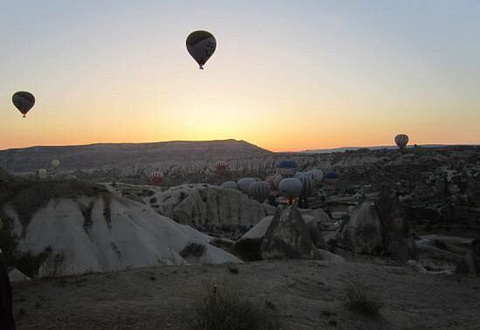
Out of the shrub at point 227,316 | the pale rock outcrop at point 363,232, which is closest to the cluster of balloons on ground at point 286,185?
the pale rock outcrop at point 363,232

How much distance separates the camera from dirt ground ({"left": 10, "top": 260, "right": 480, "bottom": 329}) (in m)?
7.19

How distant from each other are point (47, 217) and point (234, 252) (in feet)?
28.9

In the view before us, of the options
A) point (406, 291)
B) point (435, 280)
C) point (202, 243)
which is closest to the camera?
point (406, 291)

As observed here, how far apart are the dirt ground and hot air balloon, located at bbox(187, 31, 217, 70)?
1511 cm

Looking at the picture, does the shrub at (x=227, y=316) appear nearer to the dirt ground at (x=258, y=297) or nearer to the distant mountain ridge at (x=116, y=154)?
the dirt ground at (x=258, y=297)

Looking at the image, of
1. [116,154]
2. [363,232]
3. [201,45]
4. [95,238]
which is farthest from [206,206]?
[116,154]

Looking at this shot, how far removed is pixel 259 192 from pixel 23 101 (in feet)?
82.4

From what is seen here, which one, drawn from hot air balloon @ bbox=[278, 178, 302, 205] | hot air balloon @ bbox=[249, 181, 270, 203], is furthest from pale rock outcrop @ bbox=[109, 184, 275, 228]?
hot air balloon @ bbox=[249, 181, 270, 203]

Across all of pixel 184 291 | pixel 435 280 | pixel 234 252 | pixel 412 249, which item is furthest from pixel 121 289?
pixel 412 249

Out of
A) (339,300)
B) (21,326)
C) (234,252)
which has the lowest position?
(234,252)

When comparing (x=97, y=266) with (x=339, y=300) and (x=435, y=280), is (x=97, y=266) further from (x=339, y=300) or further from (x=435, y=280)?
(x=435, y=280)

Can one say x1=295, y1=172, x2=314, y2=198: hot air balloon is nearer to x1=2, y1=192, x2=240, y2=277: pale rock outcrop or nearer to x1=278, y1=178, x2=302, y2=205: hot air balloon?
x1=278, y1=178, x2=302, y2=205: hot air balloon

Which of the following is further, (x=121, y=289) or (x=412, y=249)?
(x=412, y=249)

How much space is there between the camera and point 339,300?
373 inches
